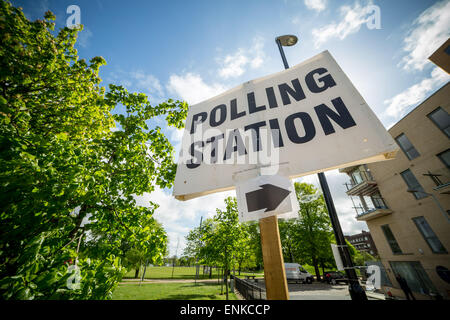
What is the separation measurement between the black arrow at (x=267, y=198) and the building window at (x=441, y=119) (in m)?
18.5

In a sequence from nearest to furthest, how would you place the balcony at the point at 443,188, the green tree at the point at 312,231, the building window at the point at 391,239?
the balcony at the point at 443,188, the building window at the point at 391,239, the green tree at the point at 312,231

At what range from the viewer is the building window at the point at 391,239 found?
48.6 feet

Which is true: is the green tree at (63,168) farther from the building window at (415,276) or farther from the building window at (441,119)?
the building window at (415,276)

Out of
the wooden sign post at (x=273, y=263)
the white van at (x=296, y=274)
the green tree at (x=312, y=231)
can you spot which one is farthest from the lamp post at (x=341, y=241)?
the white van at (x=296, y=274)

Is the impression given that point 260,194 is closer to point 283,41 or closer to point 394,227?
point 283,41

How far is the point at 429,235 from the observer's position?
12883mm

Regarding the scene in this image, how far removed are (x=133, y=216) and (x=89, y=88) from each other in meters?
5.45

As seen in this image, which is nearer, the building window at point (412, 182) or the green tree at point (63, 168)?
the green tree at point (63, 168)

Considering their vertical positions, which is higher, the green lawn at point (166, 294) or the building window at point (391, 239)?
the building window at point (391, 239)

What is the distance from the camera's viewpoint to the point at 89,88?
20.9 ft

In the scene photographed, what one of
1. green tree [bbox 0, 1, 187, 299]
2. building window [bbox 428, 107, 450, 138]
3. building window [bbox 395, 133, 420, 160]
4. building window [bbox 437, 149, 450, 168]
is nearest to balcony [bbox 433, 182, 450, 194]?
building window [bbox 437, 149, 450, 168]

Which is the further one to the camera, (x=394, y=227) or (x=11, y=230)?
(x=394, y=227)

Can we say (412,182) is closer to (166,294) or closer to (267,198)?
(267,198)

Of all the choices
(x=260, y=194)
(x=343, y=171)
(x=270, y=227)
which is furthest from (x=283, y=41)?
(x=343, y=171)
